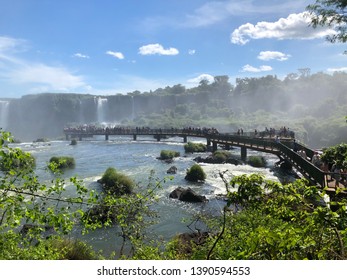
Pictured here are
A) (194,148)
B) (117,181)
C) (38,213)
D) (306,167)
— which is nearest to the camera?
(38,213)

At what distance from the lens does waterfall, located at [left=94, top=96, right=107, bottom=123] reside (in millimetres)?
133375

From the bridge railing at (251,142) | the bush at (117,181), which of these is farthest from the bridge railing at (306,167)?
the bush at (117,181)

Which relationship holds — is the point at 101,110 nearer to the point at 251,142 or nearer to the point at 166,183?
the point at 251,142

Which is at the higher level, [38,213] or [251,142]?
[38,213]

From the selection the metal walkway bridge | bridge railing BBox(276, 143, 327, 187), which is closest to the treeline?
the metal walkway bridge

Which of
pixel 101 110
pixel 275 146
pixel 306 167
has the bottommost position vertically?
pixel 306 167

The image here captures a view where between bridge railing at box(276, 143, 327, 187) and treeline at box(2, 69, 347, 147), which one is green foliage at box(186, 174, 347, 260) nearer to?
bridge railing at box(276, 143, 327, 187)

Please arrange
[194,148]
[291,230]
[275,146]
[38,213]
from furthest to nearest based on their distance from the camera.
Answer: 1. [194,148]
2. [275,146]
3. [38,213]
4. [291,230]

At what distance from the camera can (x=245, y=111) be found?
506 ft

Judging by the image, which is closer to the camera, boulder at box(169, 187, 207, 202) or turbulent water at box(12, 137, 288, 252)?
turbulent water at box(12, 137, 288, 252)

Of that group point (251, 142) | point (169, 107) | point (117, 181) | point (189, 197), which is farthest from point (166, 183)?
point (169, 107)

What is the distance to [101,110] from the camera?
139 meters
